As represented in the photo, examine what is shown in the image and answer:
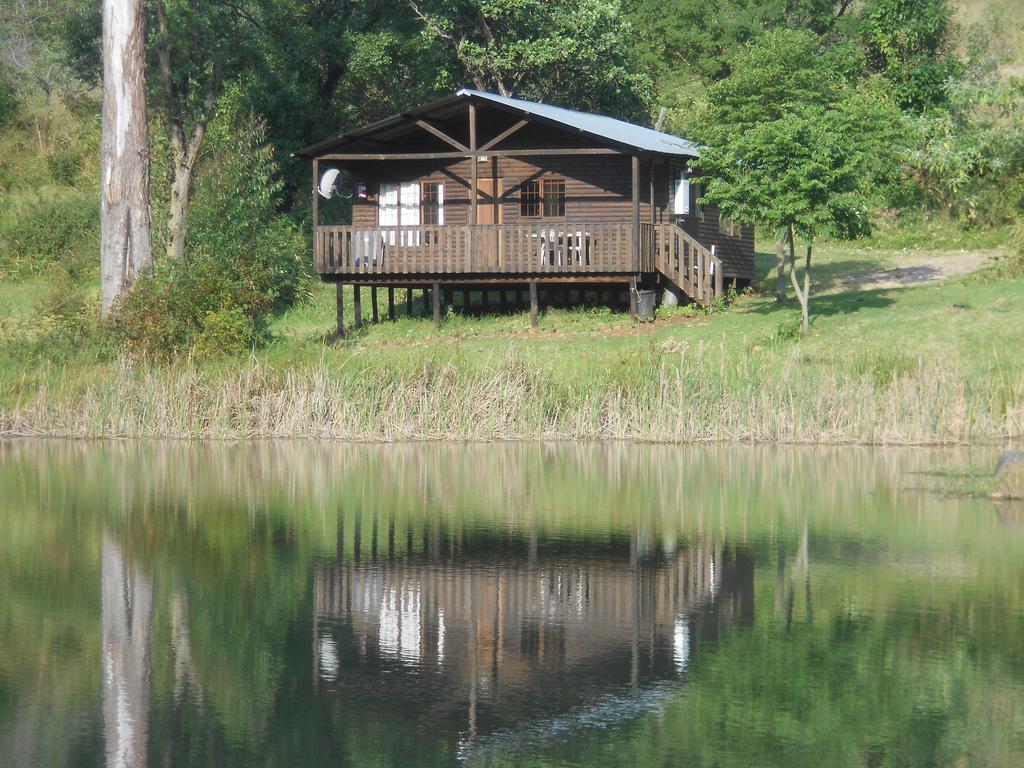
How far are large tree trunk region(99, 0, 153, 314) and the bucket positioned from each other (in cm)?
970

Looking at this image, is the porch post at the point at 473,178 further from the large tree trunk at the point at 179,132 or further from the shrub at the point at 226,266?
the large tree trunk at the point at 179,132

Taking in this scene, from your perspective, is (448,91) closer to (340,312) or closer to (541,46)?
(541,46)

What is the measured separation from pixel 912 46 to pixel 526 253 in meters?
22.9

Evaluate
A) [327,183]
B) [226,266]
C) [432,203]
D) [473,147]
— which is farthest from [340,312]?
[226,266]

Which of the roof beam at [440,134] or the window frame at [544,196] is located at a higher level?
the roof beam at [440,134]

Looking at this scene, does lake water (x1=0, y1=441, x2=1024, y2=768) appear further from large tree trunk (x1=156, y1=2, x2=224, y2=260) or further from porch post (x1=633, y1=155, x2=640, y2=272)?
large tree trunk (x1=156, y1=2, x2=224, y2=260)

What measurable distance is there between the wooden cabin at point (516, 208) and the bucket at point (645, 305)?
23 cm

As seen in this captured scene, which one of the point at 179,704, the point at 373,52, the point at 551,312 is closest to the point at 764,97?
the point at 551,312

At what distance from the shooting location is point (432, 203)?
3509 centimetres

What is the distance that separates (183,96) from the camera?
38.2 m

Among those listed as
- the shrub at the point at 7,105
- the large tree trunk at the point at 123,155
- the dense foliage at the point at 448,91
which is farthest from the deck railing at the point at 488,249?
the shrub at the point at 7,105

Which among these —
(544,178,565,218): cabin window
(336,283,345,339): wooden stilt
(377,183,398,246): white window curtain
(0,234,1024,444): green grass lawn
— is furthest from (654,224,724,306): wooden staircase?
(336,283,345,339): wooden stilt

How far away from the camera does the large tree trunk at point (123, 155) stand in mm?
27516

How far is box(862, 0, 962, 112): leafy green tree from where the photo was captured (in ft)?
155
